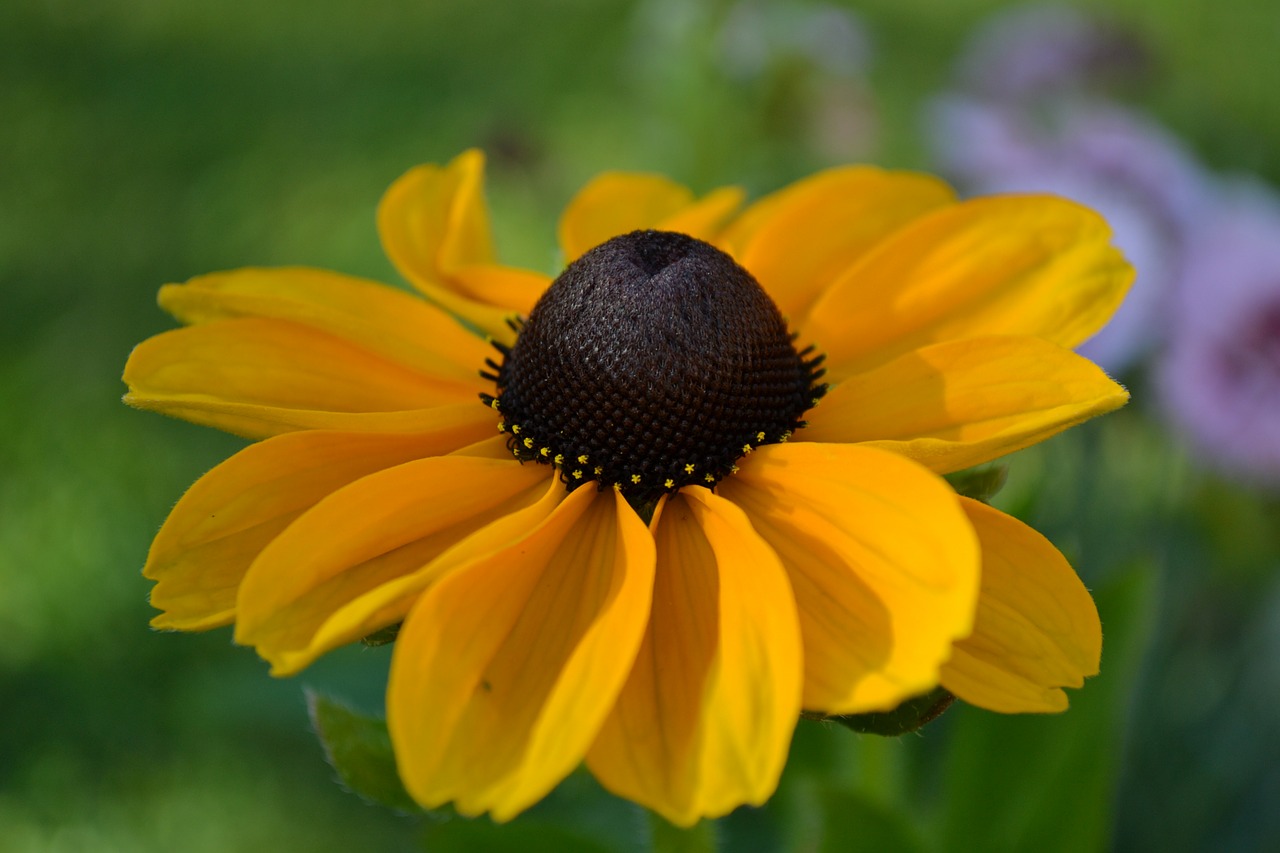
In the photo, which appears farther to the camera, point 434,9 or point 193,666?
point 434,9

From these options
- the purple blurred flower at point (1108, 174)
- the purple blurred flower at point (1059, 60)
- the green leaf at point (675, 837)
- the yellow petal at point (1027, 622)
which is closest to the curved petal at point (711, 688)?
the yellow petal at point (1027, 622)

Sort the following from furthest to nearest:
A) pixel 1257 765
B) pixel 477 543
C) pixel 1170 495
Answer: pixel 1170 495 < pixel 1257 765 < pixel 477 543

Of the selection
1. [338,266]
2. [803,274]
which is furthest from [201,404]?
[338,266]

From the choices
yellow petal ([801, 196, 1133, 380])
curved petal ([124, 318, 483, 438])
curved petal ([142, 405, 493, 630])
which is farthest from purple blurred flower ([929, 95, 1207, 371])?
curved petal ([142, 405, 493, 630])

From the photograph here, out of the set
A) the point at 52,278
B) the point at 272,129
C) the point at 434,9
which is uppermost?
the point at 434,9

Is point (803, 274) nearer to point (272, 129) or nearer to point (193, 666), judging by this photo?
point (193, 666)

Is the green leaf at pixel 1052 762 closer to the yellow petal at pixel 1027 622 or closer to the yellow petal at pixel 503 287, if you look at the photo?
the yellow petal at pixel 1027 622

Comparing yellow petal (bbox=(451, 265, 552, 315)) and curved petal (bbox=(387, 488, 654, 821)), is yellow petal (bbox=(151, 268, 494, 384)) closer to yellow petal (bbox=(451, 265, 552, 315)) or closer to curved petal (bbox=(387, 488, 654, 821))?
yellow petal (bbox=(451, 265, 552, 315))
